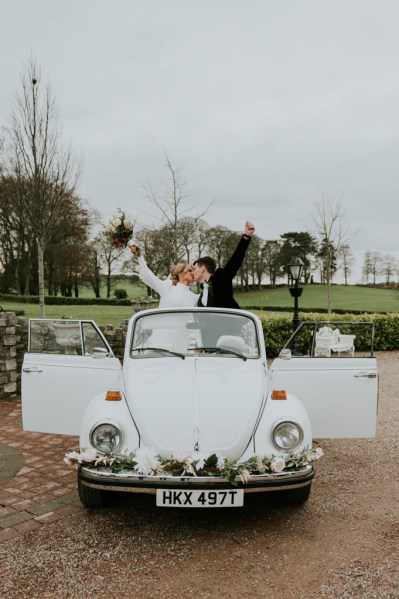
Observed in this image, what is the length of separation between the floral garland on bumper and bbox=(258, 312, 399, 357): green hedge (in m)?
11.5

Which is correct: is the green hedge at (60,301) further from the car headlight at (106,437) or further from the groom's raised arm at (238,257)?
the car headlight at (106,437)

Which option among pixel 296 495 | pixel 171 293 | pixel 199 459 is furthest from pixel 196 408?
pixel 171 293

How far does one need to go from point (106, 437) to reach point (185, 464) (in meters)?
0.76

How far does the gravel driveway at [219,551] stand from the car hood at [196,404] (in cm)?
73

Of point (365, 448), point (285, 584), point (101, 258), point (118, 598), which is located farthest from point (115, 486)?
point (101, 258)

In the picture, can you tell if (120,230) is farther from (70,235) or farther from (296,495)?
(70,235)

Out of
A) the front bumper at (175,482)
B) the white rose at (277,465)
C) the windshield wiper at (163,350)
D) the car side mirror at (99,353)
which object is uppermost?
the windshield wiper at (163,350)

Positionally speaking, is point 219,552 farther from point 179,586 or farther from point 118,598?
point 118,598

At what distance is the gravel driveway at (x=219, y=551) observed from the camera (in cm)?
336

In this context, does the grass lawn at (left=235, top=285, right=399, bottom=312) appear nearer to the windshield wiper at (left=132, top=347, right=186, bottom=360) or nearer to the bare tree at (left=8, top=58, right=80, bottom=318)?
the bare tree at (left=8, top=58, right=80, bottom=318)

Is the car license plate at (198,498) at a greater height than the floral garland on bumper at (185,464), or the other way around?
the floral garland on bumper at (185,464)

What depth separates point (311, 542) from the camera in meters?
4.03

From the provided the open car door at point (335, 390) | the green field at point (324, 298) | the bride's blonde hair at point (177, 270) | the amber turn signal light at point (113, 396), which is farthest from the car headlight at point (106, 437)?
the green field at point (324, 298)

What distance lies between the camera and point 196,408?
4.21m
